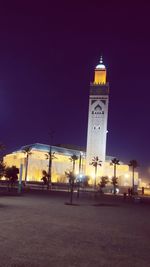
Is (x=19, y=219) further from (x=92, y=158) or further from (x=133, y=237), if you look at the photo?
(x=92, y=158)

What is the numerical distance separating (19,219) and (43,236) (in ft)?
16.4

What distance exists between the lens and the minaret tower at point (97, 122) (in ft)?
427

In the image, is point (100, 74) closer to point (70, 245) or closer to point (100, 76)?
point (100, 76)

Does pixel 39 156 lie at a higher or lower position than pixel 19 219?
higher

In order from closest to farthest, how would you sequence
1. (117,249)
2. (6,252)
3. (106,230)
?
(6,252), (117,249), (106,230)

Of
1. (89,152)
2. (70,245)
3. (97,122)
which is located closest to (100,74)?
(97,122)

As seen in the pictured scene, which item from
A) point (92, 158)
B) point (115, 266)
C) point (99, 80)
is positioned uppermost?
point (99, 80)

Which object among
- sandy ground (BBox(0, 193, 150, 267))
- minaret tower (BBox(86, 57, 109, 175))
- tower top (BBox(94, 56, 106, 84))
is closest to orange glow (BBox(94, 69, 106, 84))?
tower top (BBox(94, 56, 106, 84))

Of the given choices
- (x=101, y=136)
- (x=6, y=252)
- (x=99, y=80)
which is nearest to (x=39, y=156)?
(x=101, y=136)

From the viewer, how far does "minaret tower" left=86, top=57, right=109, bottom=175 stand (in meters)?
130

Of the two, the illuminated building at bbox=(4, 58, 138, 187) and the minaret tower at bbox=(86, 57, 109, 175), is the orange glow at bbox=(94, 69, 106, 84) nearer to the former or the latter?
the illuminated building at bbox=(4, 58, 138, 187)

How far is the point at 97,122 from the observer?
132500 mm

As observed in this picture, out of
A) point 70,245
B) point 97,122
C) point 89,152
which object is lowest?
point 70,245

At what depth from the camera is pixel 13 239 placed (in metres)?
12.3
